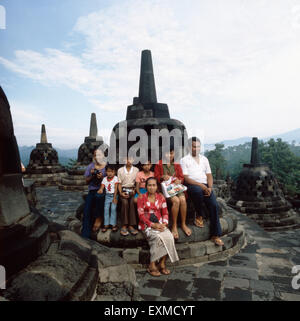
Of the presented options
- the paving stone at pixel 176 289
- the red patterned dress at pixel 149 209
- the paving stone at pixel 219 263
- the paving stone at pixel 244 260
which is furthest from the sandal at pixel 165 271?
the paving stone at pixel 244 260

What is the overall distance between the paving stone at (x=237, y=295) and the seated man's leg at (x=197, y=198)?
1315mm

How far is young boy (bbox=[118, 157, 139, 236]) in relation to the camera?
4152 mm

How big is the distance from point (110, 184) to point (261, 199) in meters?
11.3

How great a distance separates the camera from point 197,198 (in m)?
4.36

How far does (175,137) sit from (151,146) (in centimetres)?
70

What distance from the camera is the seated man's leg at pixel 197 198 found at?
434 centimetres

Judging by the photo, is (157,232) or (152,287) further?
(157,232)

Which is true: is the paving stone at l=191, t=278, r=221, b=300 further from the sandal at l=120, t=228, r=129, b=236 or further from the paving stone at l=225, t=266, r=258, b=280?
the sandal at l=120, t=228, r=129, b=236

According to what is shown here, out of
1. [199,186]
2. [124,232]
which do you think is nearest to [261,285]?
[199,186]

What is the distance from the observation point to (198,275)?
3.64m

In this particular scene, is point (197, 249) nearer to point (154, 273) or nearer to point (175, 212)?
point (175, 212)

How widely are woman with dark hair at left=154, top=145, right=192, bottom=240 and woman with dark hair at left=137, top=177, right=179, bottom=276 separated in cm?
33

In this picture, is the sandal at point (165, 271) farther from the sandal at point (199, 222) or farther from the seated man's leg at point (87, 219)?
the seated man's leg at point (87, 219)
